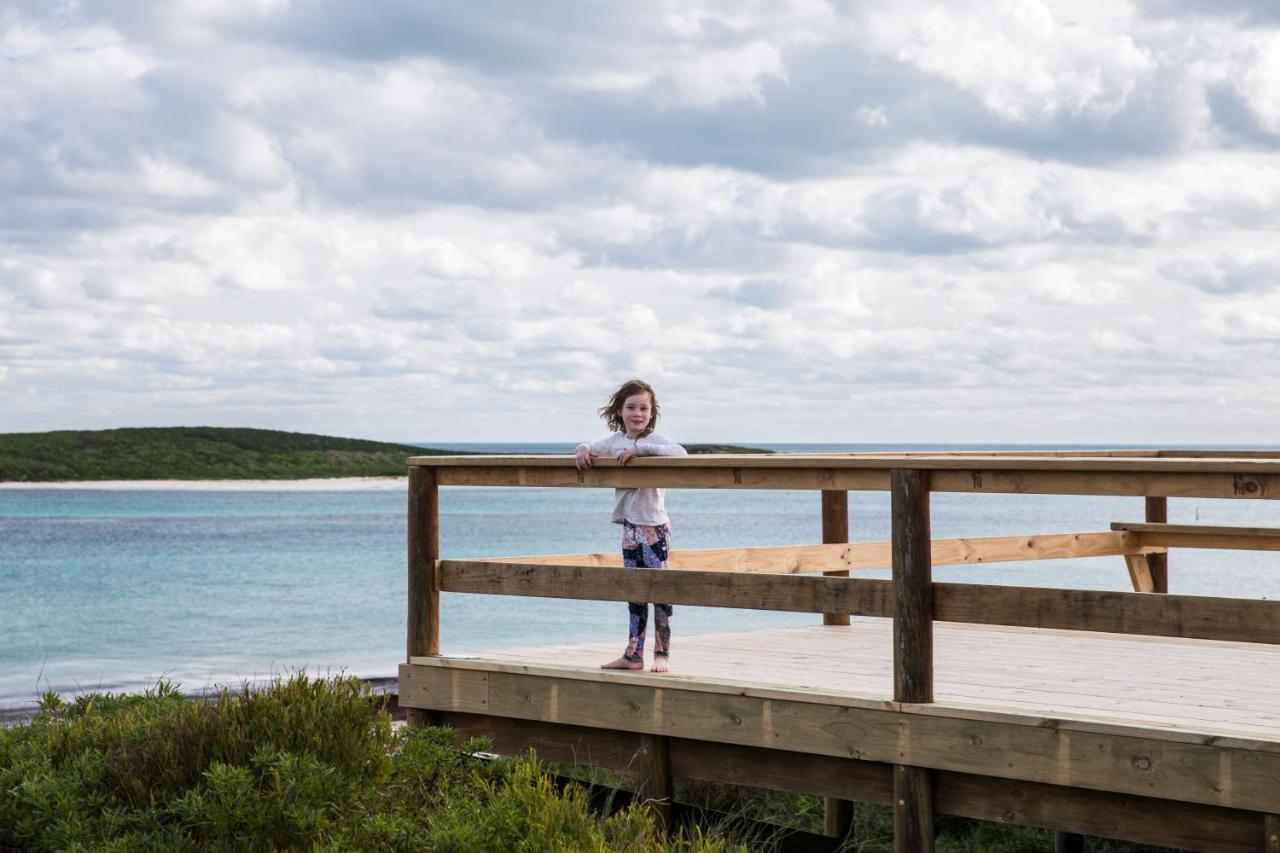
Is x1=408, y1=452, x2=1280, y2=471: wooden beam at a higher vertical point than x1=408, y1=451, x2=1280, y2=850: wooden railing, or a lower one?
higher

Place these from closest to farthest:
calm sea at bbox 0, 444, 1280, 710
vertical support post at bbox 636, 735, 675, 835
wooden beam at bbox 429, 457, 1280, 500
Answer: wooden beam at bbox 429, 457, 1280, 500 → vertical support post at bbox 636, 735, 675, 835 → calm sea at bbox 0, 444, 1280, 710

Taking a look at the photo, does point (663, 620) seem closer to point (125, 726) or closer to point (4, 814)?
point (125, 726)

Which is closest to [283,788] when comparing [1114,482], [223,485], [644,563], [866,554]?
[644,563]

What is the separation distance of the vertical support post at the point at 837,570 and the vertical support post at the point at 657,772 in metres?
2.15

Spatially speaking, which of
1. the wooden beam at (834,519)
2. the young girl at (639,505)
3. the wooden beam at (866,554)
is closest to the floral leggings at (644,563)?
the young girl at (639,505)

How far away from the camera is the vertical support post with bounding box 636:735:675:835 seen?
6.54 metres

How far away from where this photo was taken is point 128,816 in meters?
5.51

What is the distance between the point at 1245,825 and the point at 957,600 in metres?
1.27

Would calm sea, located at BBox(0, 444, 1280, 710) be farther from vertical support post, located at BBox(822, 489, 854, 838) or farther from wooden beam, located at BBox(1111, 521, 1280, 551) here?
wooden beam, located at BBox(1111, 521, 1280, 551)

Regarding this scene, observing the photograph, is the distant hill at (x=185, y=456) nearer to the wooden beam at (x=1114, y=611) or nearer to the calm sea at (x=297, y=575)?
the calm sea at (x=297, y=575)

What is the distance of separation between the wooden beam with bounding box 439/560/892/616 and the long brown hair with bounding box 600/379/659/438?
0.76 m

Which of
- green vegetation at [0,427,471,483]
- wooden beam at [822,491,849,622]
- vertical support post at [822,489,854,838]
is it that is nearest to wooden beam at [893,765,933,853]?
vertical support post at [822,489,854,838]

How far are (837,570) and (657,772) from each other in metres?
2.66

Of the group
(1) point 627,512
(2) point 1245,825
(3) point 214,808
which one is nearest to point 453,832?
(3) point 214,808
